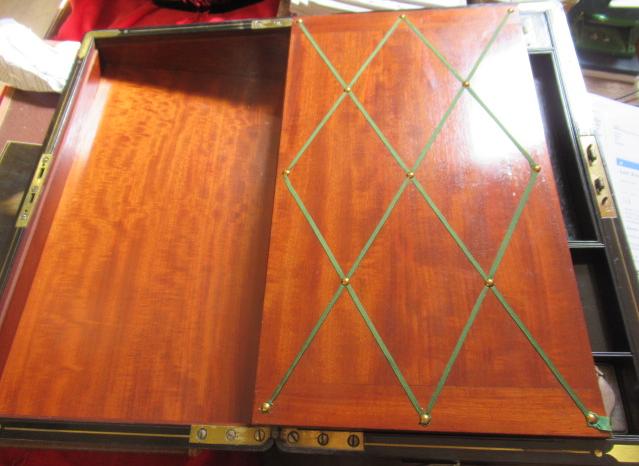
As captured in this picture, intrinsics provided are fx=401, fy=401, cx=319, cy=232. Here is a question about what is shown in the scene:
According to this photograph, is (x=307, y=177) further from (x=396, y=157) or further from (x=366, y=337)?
(x=366, y=337)

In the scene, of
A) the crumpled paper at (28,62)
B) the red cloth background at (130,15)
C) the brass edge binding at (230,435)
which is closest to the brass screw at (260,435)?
the brass edge binding at (230,435)

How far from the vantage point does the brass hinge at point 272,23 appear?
157 centimetres

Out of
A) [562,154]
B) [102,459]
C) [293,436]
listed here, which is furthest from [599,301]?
[102,459]

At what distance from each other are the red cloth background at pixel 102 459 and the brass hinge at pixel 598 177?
1554mm

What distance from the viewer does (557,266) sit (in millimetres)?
1057

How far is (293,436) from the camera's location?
992 millimetres

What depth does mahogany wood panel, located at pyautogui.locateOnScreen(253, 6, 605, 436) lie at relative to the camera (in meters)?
0.96

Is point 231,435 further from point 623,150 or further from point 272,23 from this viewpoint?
point 623,150

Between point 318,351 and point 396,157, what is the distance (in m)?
0.63

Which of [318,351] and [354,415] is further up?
[318,351]

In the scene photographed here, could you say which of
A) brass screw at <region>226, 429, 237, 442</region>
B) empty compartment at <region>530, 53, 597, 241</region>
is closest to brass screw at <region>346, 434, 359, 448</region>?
brass screw at <region>226, 429, 237, 442</region>

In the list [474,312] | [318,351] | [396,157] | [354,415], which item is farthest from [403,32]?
[354,415]

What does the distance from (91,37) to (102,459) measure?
1721 millimetres

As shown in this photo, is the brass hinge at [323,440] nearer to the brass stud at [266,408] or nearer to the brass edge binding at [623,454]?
the brass stud at [266,408]
